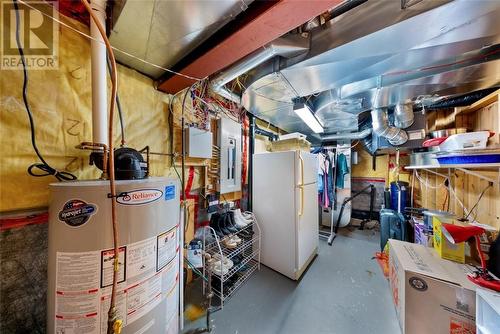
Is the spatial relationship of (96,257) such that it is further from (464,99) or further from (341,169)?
(341,169)

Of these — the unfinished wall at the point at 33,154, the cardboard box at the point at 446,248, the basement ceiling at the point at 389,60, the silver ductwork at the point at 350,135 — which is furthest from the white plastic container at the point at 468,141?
the unfinished wall at the point at 33,154

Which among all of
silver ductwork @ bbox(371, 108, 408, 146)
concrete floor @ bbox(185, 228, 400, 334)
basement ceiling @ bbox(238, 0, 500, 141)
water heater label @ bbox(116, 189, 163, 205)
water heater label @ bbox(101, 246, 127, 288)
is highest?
basement ceiling @ bbox(238, 0, 500, 141)

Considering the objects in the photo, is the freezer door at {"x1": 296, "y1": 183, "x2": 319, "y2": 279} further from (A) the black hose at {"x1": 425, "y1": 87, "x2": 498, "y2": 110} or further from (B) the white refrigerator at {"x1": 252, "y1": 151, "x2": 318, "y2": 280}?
(A) the black hose at {"x1": 425, "y1": 87, "x2": 498, "y2": 110}

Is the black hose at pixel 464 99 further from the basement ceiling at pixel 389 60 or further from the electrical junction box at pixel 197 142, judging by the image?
the electrical junction box at pixel 197 142

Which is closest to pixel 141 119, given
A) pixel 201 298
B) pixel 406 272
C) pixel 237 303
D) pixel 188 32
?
pixel 188 32

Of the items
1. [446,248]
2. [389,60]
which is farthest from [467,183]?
[389,60]

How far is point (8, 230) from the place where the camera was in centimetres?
88

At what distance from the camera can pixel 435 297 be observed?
1240mm

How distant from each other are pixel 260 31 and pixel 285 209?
1.90 m

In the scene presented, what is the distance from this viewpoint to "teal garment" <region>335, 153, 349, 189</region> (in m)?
4.06

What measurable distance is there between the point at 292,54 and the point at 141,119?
53.6 inches

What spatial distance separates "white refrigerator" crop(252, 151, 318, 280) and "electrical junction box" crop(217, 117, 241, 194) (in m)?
0.32

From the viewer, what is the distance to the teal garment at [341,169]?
4.06 m

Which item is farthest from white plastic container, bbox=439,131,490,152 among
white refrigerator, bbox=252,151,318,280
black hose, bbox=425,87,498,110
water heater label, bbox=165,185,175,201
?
water heater label, bbox=165,185,175,201
